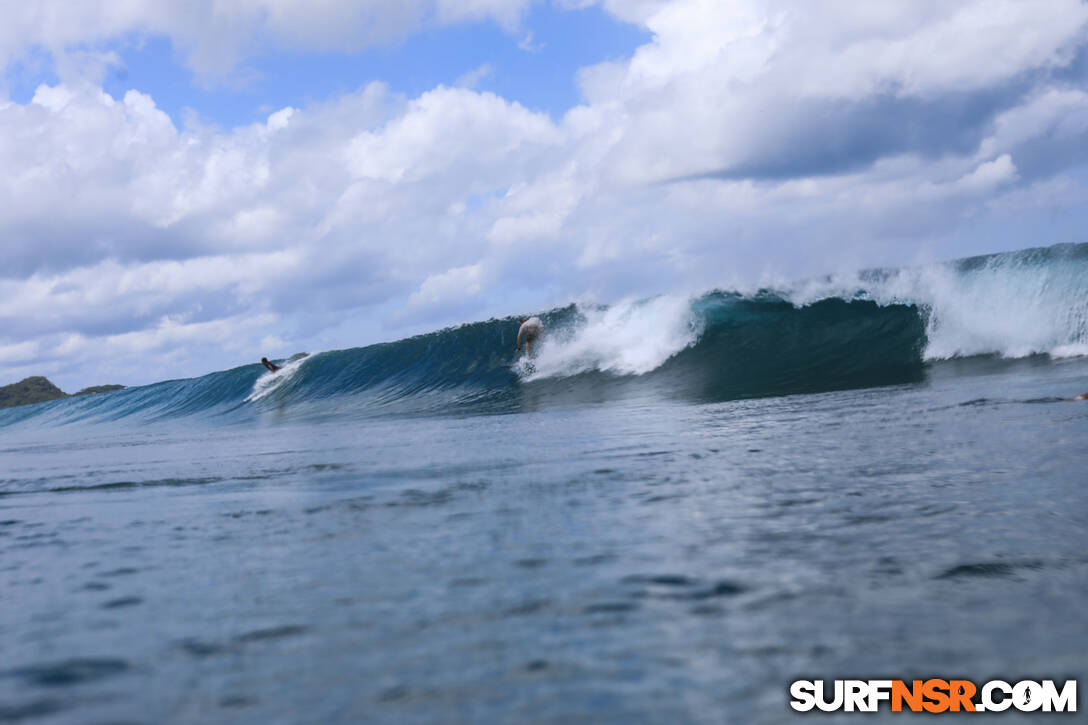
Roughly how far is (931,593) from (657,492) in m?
2.34

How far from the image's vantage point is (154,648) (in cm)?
299

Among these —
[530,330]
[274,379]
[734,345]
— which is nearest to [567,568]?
[734,345]

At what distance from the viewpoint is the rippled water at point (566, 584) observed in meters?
2.43

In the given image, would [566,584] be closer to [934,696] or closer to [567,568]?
[567,568]

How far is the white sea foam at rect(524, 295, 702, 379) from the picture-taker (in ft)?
66.0

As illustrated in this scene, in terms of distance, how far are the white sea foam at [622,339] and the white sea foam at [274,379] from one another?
34.5 ft

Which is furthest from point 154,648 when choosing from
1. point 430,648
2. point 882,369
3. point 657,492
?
point 882,369

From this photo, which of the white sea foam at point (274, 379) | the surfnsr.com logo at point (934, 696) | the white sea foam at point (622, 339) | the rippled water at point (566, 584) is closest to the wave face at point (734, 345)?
the white sea foam at point (622, 339)

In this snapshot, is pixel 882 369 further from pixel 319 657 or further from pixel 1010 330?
pixel 319 657

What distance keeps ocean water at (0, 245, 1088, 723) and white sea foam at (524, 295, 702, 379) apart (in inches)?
363

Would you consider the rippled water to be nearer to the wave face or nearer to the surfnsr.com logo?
the surfnsr.com logo

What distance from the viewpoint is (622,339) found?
21.2m

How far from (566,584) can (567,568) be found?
248 millimetres

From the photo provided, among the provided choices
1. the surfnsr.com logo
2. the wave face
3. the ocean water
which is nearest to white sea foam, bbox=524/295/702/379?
the wave face
